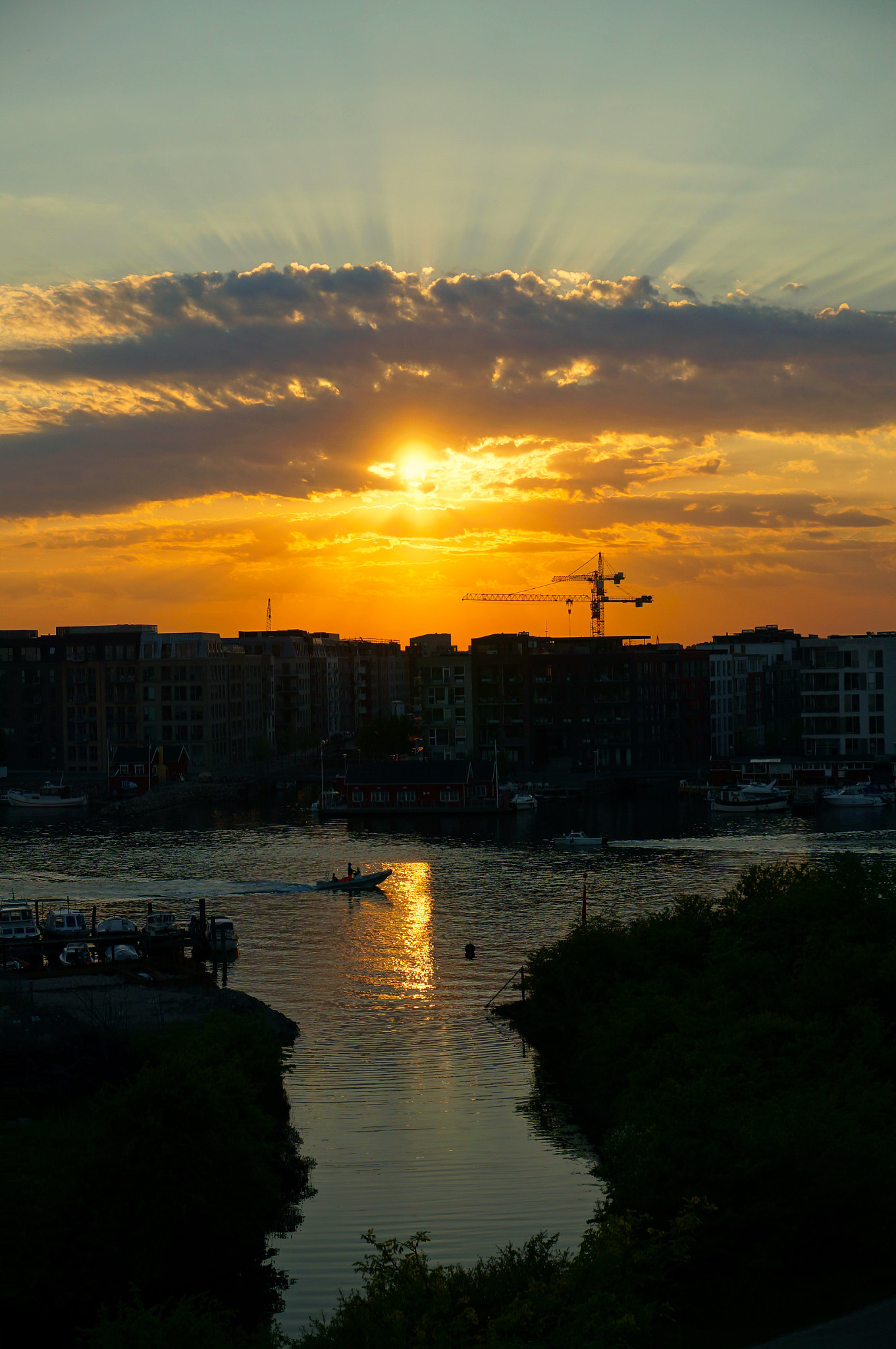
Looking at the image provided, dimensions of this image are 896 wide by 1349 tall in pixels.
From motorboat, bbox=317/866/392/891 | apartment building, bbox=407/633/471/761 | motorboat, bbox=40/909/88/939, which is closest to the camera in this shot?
motorboat, bbox=40/909/88/939

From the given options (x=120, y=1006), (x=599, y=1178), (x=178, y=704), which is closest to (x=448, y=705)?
(x=178, y=704)

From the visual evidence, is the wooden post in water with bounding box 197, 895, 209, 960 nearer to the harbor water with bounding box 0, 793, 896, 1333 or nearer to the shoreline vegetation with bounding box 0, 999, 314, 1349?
the harbor water with bounding box 0, 793, 896, 1333

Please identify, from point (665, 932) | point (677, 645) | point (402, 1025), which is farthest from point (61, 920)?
point (677, 645)

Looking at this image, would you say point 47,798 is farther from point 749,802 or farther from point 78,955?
point 78,955

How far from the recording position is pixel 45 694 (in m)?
123

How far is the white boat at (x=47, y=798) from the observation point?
102375mm

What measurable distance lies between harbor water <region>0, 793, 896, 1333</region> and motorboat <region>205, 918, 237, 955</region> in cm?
65

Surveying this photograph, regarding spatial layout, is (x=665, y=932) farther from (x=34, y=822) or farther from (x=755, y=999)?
(x=34, y=822)

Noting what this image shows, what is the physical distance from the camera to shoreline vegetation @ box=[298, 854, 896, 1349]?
16.0 metres

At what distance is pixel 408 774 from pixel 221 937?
50.3 meters

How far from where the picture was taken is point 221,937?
46.2 m

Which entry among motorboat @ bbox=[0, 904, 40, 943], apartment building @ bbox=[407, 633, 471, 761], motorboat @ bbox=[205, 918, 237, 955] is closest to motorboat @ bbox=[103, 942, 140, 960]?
motorboat @ bbox=[205, 918, 237, 955]

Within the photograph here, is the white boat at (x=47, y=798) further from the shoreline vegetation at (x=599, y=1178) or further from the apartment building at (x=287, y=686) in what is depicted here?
the shoreline vegetation at (x=599, y=1178)

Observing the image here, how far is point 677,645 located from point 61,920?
93.1 meters
